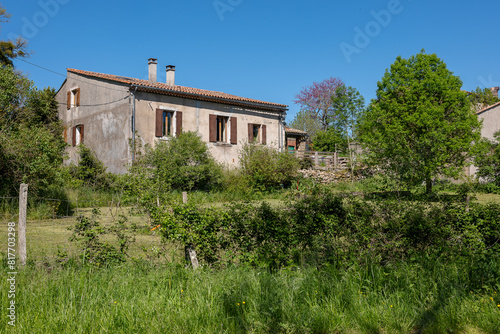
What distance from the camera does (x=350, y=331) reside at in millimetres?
3816

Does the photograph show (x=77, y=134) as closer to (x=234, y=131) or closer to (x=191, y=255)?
(x=234, y=131)

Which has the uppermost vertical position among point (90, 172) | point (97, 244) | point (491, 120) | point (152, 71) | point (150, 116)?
point (152, 71)

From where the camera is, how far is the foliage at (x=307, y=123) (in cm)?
4372

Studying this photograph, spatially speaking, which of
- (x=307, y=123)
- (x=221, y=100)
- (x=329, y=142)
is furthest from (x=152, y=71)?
(x=307, y=123)

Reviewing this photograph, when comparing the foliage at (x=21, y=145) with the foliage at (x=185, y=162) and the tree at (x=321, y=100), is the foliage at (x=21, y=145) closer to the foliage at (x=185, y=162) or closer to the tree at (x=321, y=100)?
the foliage at (x=185, y=162)

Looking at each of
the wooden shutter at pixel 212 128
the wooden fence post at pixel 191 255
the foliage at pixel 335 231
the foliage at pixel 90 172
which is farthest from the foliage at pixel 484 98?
the wooden fence post at pixel 191 255

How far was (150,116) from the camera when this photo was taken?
19797mm

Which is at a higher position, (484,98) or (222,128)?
(484,98)

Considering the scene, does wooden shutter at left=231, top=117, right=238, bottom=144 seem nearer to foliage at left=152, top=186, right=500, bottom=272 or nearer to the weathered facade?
the weathered facade

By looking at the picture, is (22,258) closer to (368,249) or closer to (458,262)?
(368,249)

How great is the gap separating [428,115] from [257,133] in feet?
30.9

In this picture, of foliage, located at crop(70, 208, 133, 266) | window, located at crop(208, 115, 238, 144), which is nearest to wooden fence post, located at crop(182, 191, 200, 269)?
foliage, located at crop(70, 208, 133, 266)

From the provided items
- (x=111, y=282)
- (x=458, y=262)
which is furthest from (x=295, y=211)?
(x=111, y=282)

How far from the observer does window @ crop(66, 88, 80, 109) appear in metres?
23.1
